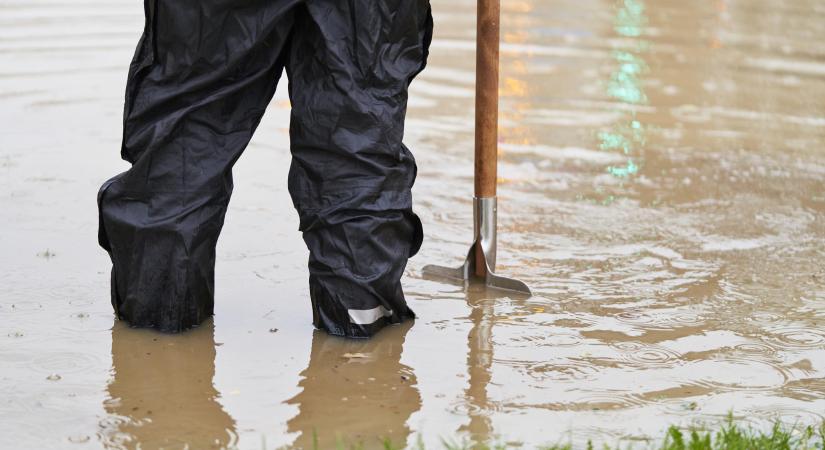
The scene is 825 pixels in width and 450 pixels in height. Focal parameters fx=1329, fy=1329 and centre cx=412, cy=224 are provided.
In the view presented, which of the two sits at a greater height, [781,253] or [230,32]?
[230,32]

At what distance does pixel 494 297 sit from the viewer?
4.46 m

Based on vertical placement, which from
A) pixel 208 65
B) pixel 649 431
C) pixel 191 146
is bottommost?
pixel 649 431

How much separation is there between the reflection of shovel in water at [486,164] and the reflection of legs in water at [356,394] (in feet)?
1.87

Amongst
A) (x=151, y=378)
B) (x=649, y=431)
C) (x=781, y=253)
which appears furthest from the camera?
(x=781, y=253)

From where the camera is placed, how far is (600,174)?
20.1 ft

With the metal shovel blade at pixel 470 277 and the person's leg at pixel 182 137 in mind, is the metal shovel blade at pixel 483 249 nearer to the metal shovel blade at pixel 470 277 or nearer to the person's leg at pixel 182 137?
the metal shovel blade at pixel 470 277

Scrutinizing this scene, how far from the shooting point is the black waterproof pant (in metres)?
3.82

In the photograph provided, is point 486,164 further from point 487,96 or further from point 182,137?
point 182,137

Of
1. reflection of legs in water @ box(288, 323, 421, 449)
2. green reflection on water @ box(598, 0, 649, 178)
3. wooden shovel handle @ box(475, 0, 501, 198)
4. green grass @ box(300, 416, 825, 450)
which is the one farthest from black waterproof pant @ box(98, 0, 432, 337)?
green reflection on water @ box(598, 0, 649, 178)

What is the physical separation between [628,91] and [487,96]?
12.5 ft

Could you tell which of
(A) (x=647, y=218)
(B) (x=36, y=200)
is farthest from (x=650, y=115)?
(B) (x=36, y=200)

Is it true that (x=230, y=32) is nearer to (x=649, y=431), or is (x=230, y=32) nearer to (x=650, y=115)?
A: (x=649, y=431)

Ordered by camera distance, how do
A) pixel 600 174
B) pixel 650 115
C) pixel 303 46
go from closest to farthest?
pixel 303 46
pixel 600 174
pixel 650 115

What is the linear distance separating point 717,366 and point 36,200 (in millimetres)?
2949
